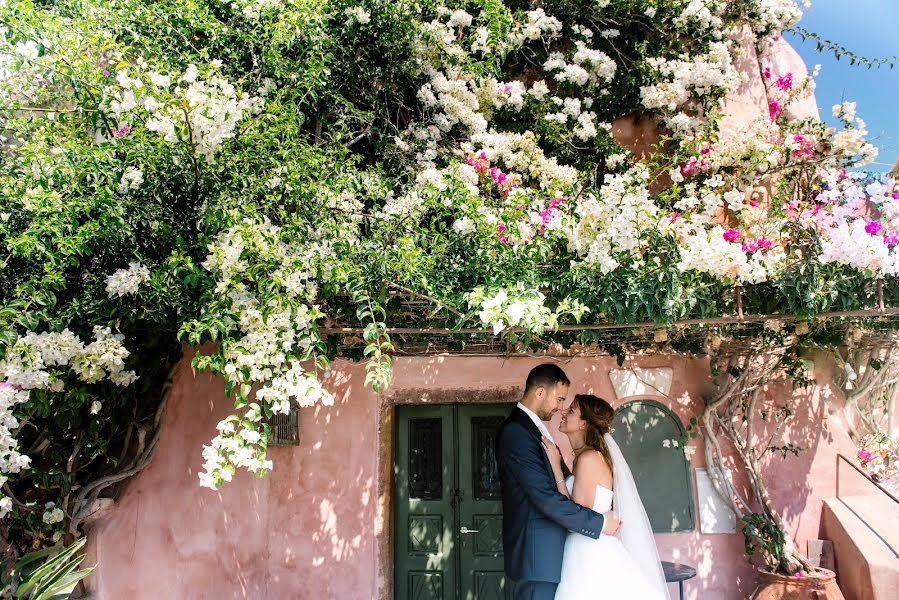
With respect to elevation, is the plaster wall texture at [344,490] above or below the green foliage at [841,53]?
below

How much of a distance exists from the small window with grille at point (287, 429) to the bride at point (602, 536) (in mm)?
2615

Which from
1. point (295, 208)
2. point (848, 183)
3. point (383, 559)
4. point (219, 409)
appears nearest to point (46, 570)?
point (219, 409)

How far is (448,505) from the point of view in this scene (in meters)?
6.07

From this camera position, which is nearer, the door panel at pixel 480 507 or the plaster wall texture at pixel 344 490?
the plaster wall texture at pixel 344 490

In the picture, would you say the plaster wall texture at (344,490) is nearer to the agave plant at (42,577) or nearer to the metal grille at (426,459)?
the metal grille at (426,459)

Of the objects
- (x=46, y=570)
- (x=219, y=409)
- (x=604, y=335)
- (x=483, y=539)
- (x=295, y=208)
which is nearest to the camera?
(x=46, y=570)

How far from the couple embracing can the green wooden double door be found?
6.21 feet

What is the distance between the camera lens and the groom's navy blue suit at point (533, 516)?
3.94 metres

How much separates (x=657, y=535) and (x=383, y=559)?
7.68 ft

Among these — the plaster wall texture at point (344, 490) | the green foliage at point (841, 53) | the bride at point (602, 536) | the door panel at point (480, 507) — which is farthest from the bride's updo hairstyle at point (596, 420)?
the green foliage at point (841, 53)

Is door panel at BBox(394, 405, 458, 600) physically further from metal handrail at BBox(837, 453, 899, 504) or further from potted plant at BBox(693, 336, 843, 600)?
metal handrail at BBox(837, 453, 899, 504)

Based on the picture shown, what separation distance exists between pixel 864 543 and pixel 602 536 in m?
2.76

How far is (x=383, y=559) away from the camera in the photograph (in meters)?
5.84

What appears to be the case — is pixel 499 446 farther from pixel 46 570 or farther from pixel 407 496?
pixel 46 570
